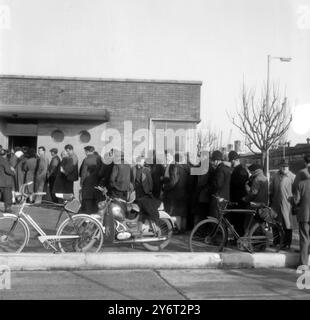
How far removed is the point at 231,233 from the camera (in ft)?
26.2

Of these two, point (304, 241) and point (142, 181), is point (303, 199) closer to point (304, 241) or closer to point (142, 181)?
point (304, 241)

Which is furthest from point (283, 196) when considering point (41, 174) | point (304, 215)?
point (41, 174)

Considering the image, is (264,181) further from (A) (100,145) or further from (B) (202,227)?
(A) (100,145)

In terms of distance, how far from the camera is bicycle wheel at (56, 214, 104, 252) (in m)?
7.50

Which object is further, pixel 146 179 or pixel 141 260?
pixel 146 179

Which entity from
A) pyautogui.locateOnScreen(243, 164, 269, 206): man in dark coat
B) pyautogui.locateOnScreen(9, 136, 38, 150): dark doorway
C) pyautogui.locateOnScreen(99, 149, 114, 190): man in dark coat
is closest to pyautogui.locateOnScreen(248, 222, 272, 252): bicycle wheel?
pyautogui.locateOnScreen(243, 164, 269, 206): man in dark coat

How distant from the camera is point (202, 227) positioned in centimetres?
789

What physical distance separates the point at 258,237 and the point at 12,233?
4.01 meters

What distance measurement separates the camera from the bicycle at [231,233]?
787 cm

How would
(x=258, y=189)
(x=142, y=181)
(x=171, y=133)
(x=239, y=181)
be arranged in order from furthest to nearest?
(x=171, y=133) < (x=142, y=181) < (x=239, y=181) < (x=258, y=189)

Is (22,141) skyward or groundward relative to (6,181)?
skyward

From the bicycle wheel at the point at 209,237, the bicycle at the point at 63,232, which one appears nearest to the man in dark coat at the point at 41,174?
the bicycle at the point at 63,232

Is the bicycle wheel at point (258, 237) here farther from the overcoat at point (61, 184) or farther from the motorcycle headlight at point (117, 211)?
the overcoat at point (61, 184)

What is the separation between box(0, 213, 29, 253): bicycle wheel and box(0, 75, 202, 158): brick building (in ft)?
34.9
